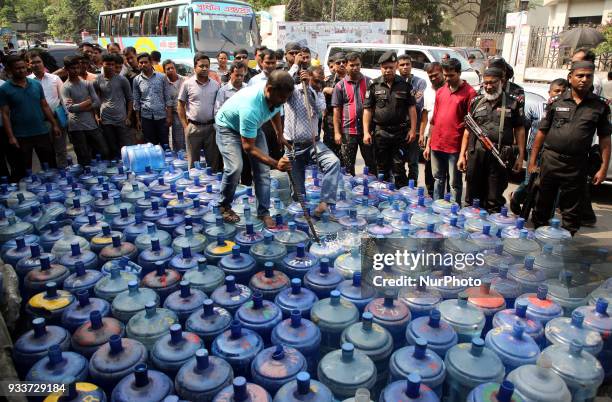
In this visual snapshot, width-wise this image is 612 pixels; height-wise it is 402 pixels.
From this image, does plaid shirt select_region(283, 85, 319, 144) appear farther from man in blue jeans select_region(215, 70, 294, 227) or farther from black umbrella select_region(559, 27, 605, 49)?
black umbrella select_region(559, 27, 605, 49)

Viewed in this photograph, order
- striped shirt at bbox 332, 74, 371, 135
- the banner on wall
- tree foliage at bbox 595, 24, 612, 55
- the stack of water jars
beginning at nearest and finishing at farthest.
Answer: the stack of water jars < striped shirt at bbox 332, 74, 371, 135 < tree foliage at bbox 595, 24, 612, 55 < the banner on wall

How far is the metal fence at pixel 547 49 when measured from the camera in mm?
13790

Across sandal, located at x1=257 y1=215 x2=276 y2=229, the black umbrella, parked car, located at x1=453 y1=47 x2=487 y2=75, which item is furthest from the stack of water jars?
parked car, located at x1=453 y1=47 x2=487 y2=75

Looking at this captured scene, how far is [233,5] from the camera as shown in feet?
44.6


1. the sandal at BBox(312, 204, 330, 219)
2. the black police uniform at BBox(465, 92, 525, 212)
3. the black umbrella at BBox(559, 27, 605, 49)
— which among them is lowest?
the sandal at BBox(312, 204, 330, 219)

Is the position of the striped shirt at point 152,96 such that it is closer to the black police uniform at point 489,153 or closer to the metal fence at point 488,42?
the black police uniform at point 489,153

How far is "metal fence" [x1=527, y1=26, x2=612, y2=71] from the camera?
1379 centimetres

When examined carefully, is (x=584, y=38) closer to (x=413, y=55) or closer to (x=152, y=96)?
(x=413, y=55)

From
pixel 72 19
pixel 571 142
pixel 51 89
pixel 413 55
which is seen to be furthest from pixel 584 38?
pixel 72 19

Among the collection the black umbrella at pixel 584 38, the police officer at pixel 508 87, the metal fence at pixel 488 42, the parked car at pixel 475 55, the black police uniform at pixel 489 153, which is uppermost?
the metal fence at pixel 488 42

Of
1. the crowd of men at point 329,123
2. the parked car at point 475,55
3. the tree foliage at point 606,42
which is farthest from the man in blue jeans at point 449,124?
the parked car at point 475,55

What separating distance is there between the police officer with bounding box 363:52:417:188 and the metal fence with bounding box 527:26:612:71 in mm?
11728

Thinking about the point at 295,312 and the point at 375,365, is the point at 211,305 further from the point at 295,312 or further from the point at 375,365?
the point at 375,365

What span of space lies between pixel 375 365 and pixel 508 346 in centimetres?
60
